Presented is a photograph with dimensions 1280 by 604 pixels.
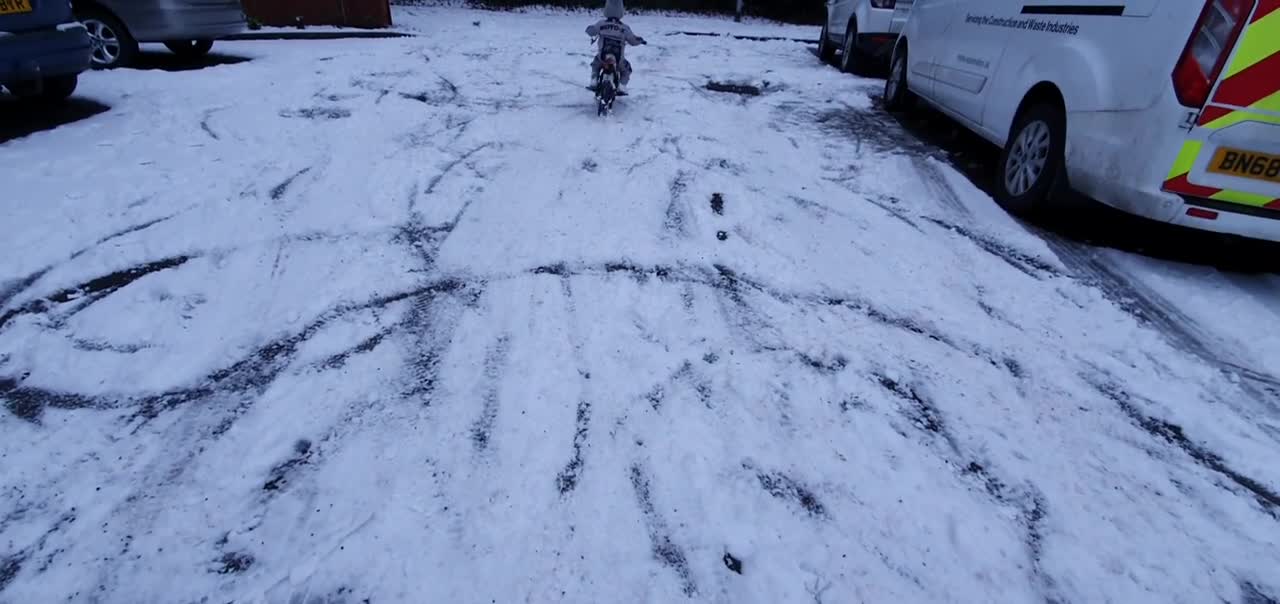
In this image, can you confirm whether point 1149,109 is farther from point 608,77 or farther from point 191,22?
point 191,22

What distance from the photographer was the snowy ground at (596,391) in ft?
6.53

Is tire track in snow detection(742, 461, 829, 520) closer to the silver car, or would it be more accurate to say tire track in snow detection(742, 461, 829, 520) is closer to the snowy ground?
the snowy ground

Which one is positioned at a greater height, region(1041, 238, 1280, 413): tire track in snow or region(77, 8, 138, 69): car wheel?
region(77, 8, 138, 69): car wheel

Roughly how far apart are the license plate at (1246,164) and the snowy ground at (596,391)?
0.66 meters

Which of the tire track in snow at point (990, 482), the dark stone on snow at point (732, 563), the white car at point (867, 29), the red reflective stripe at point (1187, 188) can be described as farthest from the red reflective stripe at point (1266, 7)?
the white car at point (867, 29)

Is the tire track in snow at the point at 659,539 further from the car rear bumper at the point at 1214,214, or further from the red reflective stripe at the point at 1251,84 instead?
the red reflective stripe at the point at 1251,84

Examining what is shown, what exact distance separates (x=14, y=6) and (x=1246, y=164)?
330 inches

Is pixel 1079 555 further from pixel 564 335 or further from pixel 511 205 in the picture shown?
pixel 511 205

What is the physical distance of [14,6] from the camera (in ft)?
16.4

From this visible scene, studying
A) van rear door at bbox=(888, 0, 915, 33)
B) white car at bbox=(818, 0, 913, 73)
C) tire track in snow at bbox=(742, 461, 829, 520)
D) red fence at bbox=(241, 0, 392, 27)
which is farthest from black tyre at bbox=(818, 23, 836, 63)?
tire track in snow at bbox=(742, 461, 829, 520)

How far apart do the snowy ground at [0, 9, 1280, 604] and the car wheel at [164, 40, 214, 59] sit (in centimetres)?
488

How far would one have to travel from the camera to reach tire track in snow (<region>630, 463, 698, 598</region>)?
1.96m

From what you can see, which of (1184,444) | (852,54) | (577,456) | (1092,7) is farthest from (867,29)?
(577,456)

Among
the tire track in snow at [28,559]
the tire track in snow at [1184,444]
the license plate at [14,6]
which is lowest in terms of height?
the tire track in snow at [28,559]
